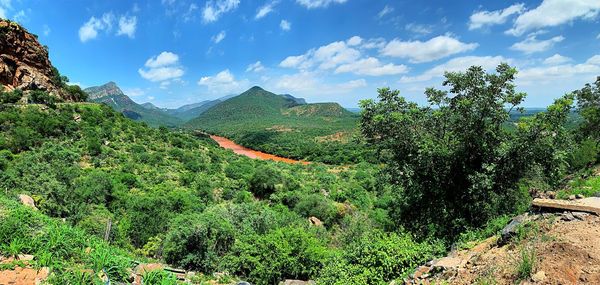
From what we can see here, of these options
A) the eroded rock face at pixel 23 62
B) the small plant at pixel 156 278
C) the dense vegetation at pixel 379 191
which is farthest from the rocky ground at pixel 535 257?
the eroded rock face at pixel 23 62

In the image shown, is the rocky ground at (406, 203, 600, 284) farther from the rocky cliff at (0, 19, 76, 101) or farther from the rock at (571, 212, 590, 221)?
the rocky cliff at (0, 19, 76, 101)

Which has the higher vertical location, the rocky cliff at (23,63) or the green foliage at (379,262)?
the rocky cliff at (23,63)

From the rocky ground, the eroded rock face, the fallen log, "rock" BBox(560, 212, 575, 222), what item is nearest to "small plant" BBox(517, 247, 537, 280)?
the rocky ground

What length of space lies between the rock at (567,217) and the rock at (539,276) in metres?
2.76

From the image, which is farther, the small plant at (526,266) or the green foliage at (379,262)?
the green foliage at (379,262)

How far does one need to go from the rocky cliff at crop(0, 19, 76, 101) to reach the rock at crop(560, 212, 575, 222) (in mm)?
46852

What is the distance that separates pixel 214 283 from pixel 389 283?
5828 mm

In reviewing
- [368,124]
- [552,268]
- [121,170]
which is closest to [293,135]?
[121,170]

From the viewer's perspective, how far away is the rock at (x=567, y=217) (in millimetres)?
8208

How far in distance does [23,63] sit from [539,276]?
167 ft

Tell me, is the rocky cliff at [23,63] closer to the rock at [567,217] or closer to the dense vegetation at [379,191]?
the dense vegetation at [379,191]

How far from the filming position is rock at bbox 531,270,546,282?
20.4 ft

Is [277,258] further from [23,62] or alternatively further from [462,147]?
[23,62]

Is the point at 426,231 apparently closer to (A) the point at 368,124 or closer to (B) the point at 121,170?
(A) the point at 368,124
